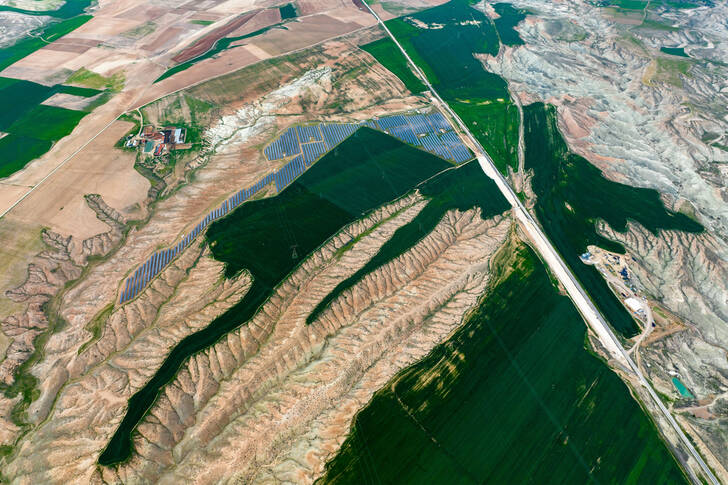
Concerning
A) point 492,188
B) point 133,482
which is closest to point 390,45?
point 492,188

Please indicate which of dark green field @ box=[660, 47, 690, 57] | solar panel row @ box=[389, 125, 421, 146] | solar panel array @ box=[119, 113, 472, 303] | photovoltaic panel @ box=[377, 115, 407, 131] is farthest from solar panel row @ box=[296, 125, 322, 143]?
dark green field @ box=[660, 47, 690, 57]

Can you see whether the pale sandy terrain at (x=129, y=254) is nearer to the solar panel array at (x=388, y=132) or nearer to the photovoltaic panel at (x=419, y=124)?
the solar panel array at (x=388, y=132)

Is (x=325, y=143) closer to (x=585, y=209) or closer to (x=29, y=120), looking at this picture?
(x=585, y=209)

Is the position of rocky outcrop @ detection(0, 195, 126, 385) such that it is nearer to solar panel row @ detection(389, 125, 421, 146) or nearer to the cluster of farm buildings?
the cluster of farm buildings

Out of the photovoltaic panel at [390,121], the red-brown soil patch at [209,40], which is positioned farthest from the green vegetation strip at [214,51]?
the photovoltaic panel at [390,121]

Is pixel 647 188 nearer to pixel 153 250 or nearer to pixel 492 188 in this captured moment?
pixel 492 188

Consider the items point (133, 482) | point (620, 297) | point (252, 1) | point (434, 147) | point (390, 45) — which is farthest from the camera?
A: point (252, 1)

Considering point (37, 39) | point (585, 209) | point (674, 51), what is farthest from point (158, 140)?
point (674, 51)
